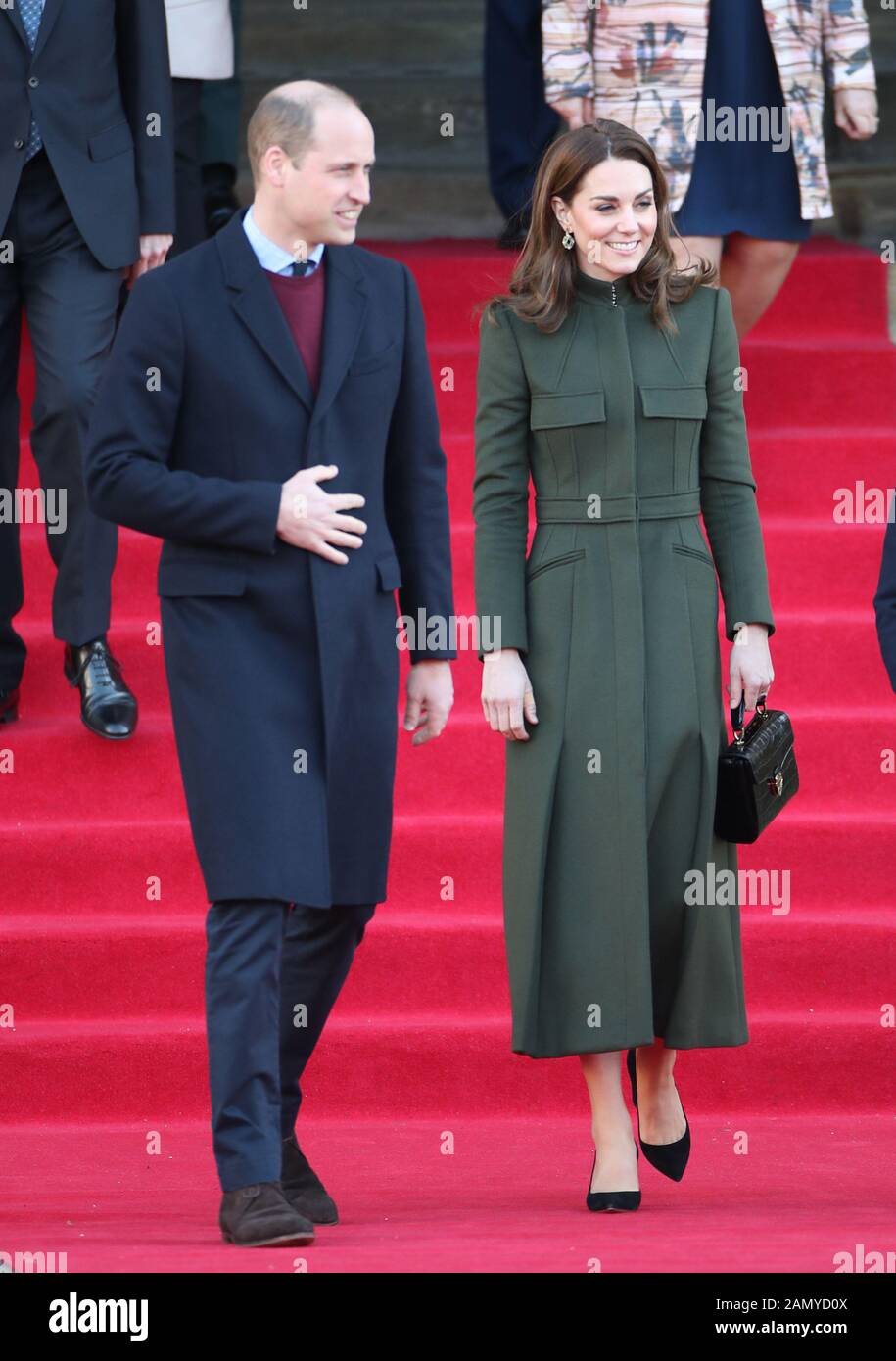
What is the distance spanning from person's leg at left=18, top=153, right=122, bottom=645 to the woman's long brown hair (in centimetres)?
151

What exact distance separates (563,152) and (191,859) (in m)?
1.93

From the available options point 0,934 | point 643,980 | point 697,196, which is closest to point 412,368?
point 643,980

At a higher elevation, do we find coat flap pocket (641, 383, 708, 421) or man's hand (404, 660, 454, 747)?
coat flap pocket (641, 383, 708, 421)

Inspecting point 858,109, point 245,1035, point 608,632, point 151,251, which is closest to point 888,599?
point 608,632

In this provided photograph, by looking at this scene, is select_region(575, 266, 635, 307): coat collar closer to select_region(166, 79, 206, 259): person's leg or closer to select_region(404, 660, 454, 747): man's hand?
select_region(404, 660, 454, 747): man's hand

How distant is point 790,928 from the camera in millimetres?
5086

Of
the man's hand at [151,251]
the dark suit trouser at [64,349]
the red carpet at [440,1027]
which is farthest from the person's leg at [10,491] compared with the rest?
the man's hand at [151,251]

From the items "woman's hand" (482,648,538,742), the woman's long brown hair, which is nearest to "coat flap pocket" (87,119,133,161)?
the woman's long brown hair

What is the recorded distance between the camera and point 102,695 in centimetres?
550

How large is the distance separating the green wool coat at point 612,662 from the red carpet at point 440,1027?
0.39 meters

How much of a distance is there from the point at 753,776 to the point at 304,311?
108cm

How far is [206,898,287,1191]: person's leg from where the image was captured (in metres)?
3.62

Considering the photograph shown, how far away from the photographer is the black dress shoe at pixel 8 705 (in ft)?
18.7

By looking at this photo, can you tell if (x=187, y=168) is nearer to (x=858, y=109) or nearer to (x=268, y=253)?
(x=858, y=109)
